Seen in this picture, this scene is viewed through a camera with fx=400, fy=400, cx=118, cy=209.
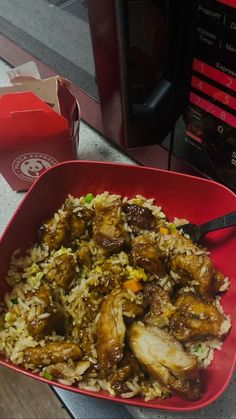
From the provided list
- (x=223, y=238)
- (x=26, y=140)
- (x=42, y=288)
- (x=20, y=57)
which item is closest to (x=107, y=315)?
(x=42, y=288)

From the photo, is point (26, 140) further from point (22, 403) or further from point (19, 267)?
point (22, 403)

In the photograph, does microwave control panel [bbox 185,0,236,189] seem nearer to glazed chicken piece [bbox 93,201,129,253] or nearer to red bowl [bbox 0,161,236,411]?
red bowl [bbox 0,161,236,411]

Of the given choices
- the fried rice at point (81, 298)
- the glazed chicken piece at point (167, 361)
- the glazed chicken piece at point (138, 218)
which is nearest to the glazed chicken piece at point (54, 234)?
the fried rice at point (81, 298)

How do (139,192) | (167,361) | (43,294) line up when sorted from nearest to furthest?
1. (167,361)
2. (43,294)
3. (139,192)

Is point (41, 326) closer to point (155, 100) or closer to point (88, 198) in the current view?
point (88, 198)

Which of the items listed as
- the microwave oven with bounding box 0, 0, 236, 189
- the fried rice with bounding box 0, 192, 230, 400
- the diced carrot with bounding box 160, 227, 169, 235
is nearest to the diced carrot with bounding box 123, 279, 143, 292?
the fried rice with bounding box 0, 192, 230, 400

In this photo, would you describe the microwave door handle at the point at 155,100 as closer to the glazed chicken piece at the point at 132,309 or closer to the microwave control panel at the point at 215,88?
the microwave control panel at the point at 215,88

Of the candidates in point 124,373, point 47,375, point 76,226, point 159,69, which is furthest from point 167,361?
point 159,69
